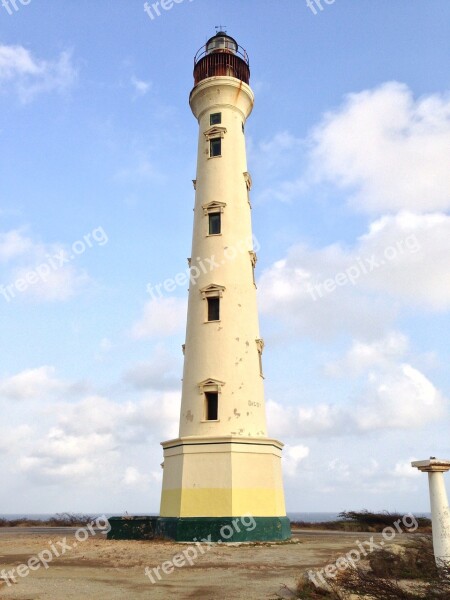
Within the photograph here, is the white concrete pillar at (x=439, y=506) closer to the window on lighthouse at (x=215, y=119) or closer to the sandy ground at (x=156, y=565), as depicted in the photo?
Result: the sandy ground at (x=156, y=565)

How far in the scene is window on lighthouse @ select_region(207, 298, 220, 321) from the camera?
24.0 metres

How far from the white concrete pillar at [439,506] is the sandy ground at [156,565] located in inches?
112

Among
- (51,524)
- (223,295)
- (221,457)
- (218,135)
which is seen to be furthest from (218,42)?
A: (51,524)

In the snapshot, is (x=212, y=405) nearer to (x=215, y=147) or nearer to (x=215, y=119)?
(x=215, y=147)

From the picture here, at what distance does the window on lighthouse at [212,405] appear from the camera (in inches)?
881

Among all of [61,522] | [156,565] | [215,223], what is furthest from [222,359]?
[61,522]

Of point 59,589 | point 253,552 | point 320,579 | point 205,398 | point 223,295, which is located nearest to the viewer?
point 320,579

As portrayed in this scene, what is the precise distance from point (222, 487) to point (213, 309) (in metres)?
7.47

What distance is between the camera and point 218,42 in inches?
1162

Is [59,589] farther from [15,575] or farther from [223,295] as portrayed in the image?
[223,295]

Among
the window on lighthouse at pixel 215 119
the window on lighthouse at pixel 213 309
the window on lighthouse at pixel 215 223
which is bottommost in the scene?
the window on lighthouse at pixel 213 309

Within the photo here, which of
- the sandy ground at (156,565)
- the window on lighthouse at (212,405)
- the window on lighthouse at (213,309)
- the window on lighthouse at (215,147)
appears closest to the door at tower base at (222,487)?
the sandy ground at (156,565)

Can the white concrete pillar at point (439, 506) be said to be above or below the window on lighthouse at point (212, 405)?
below

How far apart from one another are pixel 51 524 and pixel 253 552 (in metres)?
25.0
